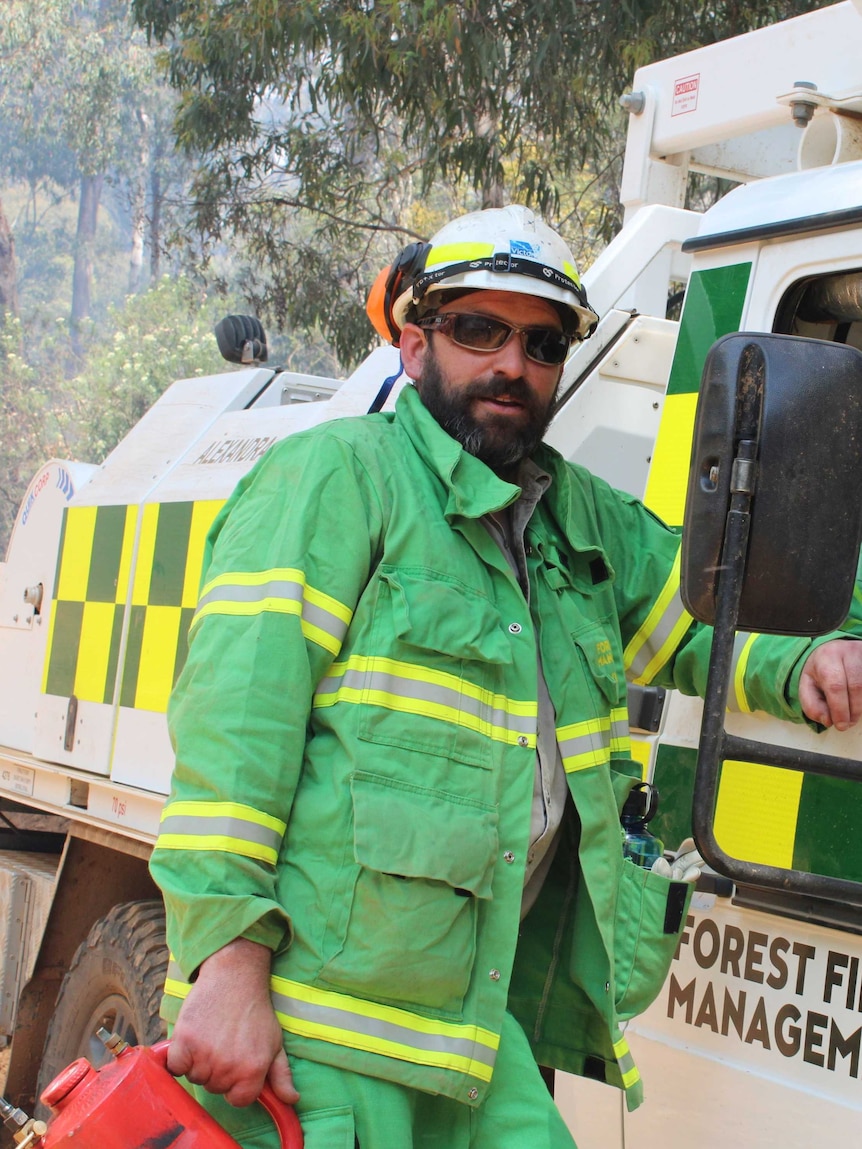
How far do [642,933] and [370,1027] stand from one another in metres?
0.45

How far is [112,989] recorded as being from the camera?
3.53m

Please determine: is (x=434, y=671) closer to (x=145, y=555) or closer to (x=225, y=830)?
(x=225, y=830)

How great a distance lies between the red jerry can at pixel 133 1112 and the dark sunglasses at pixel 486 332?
1111 mm

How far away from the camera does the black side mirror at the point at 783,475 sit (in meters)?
1.65

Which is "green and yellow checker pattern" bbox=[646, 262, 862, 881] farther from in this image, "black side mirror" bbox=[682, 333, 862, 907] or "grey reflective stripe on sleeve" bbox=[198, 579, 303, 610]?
"grey reflective stripe on sleeve" bbox=[198, 579, 303, 610]

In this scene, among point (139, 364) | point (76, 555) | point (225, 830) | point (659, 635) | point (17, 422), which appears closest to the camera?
point (225, 830)

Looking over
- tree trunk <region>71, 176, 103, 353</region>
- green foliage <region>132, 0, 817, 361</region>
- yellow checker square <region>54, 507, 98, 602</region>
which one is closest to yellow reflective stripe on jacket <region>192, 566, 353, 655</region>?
yellow checker square <region>54, 507, 98, 602</region>

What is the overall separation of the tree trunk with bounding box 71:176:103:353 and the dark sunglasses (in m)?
47.4

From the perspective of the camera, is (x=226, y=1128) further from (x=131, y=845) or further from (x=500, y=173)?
(x=500, y=173)

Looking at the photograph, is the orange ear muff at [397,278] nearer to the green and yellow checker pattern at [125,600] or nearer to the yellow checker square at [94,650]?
the green and yellow checker pattern at [125,600]

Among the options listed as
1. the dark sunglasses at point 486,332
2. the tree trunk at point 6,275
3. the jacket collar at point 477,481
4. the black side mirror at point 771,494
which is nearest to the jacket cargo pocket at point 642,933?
the black side mirror at point 771,494

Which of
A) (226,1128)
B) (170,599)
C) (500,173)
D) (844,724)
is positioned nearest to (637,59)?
(500,173)

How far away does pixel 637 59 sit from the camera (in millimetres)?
7586

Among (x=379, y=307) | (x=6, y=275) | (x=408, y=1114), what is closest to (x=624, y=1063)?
(x=408, y=1114)
